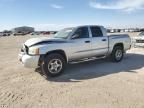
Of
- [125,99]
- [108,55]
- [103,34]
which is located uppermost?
[103,34]

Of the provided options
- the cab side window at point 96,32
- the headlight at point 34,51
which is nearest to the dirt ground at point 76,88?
the headlight at point 34,51

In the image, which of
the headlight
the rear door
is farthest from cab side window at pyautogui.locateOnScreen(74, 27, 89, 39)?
the headlight

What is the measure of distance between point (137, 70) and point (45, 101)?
4335 mm

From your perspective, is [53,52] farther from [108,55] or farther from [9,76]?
[108,55]

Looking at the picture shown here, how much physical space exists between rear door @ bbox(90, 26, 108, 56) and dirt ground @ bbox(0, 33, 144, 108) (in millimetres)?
922

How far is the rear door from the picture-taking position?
854 cm

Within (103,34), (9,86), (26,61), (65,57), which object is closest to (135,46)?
(103,34)

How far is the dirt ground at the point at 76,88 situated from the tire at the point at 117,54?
132 cm

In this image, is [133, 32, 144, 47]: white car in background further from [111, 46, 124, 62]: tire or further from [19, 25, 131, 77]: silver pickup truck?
[111, 46, 124, 62]: tire

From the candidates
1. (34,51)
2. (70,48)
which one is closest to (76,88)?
(34,51)

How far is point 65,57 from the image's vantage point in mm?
7629

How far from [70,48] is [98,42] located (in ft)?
5.21

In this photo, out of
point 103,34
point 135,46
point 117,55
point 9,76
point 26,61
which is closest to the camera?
point 26,61

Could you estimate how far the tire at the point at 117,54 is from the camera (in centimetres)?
945
